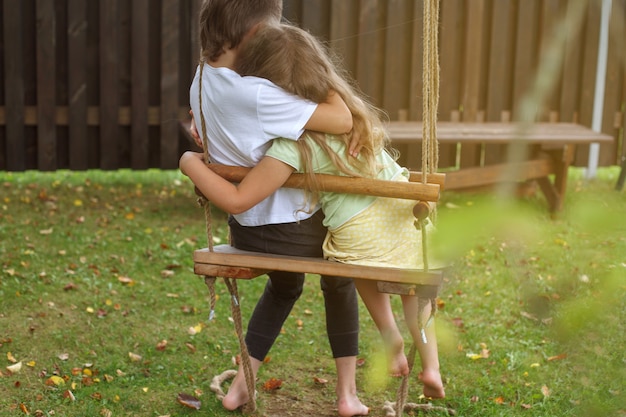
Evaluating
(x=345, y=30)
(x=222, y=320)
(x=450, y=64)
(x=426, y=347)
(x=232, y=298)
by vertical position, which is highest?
(x=345, y=30)

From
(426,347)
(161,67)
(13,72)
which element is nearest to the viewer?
(426,347)

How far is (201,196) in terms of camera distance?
2.62m

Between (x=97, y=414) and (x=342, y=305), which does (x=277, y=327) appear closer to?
(x=342, y=305)

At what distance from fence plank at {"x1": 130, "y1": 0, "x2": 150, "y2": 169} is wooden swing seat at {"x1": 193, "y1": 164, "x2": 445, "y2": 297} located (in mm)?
4168

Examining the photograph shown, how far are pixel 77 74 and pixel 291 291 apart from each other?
405 cm

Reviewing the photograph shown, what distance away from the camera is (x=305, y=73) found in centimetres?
247

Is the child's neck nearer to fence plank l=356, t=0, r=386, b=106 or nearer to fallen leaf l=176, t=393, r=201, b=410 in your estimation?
fallen leaf l=176, t=393, r=201, b=410

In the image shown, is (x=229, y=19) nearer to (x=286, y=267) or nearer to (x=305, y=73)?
(x=305, y=73)

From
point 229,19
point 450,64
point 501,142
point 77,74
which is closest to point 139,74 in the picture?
point 77,74

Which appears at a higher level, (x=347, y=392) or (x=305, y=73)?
(x=305, y=73)

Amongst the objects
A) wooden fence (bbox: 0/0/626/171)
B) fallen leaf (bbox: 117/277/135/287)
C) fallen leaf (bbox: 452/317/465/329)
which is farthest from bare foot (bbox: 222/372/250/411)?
wooden fence (bbox: 0/0/626/171)

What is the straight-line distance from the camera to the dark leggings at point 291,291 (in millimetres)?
2625

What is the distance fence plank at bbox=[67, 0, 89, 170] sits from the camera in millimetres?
6371

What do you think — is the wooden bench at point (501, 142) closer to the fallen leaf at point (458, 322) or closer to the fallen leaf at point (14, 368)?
the fallen leaf at point (458, 322)
